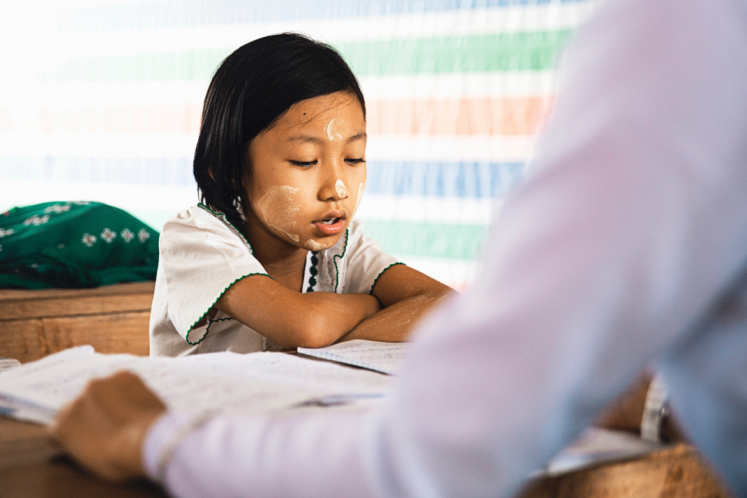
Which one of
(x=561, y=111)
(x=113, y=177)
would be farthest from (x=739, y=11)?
(x=113, y=177)

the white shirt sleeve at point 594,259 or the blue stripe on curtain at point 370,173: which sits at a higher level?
the white shirt sleeve at point 594,259

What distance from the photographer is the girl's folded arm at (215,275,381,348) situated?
89 cm

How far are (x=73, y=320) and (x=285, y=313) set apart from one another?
1.00 m

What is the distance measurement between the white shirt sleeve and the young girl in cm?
64

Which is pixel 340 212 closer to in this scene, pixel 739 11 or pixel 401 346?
pixel 401 346

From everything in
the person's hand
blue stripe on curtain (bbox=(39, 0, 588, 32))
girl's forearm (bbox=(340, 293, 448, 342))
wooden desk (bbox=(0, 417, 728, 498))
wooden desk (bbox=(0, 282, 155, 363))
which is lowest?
wooden desk (bbox=(0, 282, 155, 363))

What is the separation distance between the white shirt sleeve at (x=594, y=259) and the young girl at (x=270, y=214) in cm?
64

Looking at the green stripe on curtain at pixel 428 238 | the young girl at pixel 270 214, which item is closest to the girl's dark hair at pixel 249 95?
the young girl at pixel 270 214

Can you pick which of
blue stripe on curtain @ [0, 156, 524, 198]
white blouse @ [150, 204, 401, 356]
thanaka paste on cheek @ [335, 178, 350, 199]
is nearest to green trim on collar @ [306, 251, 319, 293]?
white blouse @ [150, 204, 401, 356]

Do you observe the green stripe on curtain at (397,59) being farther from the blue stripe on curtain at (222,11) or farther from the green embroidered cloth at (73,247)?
the green embroidered cloth at (73,247)

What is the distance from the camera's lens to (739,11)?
10.6 inches

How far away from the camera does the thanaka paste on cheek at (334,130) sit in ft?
3.30

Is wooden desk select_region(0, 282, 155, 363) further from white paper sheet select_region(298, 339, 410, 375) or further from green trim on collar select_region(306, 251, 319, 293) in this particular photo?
white paper sheet select_region(298, 339, 410, 375)

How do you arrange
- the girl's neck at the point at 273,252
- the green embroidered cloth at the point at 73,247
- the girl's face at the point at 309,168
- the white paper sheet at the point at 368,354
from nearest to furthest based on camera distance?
the white paper sheet at the point at 368,354 < the girl's face at the point at 309,168 < the girl's neck at the point at 273,252 < the green embroidered cloth at the point at 73,247
